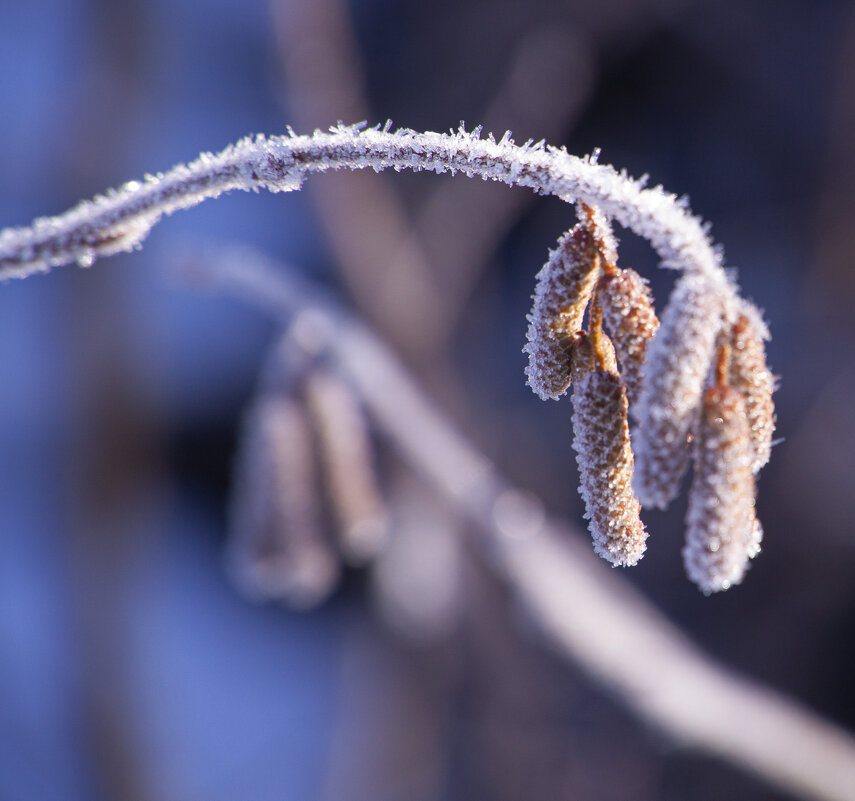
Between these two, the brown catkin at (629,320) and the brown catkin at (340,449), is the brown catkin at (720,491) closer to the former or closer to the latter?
the brown catkin at (629,320)

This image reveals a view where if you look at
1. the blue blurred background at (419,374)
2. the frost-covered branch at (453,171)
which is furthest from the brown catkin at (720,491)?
the blue blurred background at (419,374)

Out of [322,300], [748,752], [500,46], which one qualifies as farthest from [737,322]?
[500,46]

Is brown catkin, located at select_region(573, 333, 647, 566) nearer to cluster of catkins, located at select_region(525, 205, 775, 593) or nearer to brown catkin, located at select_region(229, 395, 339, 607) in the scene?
cluster of catkins, located at select_region(525, 205, 775, 593)

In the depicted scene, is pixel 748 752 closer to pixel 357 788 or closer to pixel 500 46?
pixel 357 788

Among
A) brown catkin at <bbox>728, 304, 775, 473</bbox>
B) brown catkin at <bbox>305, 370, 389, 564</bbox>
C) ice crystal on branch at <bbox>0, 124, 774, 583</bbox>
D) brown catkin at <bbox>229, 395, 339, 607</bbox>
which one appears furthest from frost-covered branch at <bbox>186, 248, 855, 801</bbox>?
brown catkin at <bbox>728, 304, 775, 473</bbox>

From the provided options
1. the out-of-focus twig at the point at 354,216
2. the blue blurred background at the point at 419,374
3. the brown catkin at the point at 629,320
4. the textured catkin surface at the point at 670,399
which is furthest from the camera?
the blue blurred background at the point at 419,374

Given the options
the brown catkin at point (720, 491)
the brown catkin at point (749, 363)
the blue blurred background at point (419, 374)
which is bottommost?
the brown catkin at point (720, 491)

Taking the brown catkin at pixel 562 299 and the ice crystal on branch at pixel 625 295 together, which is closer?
the ice crystal on branch at pixel 625 295
